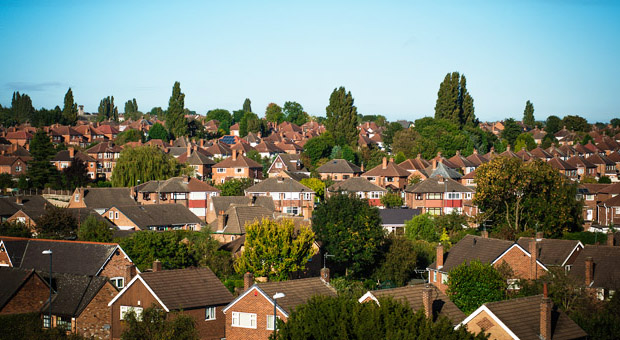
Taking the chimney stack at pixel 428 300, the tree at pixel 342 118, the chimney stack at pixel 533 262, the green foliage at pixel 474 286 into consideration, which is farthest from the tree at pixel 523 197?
the tree at pixel 342 118

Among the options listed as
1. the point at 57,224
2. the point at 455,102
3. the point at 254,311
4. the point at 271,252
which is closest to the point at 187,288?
the point at 254,311

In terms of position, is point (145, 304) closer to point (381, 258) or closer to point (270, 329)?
point (270, 329)

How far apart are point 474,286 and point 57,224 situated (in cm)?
3285

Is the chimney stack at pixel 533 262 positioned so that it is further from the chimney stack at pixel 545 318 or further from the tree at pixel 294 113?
the tree at pixel 294 113

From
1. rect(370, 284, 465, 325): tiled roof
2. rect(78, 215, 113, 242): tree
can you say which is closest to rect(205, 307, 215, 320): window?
rect(370, 284, 465, 325): tiled roof

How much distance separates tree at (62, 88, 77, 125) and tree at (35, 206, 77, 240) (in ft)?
308

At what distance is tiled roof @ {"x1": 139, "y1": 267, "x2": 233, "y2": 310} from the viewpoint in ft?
A: 115

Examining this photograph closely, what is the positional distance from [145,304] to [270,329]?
582cm

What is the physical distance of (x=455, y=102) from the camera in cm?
12188

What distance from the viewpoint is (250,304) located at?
1367 inches

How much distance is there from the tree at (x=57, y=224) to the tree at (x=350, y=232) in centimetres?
1876

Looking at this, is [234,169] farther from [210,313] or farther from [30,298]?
[210,313]

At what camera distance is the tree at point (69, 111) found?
5846 inches

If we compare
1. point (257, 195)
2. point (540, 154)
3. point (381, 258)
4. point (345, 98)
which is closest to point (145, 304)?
point (381, 258)
